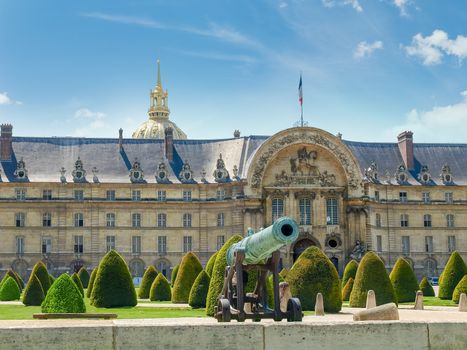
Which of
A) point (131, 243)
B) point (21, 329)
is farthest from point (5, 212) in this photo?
point (21, 329)

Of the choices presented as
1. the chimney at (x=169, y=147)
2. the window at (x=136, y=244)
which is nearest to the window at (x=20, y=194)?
the window at (x=136, y=244)

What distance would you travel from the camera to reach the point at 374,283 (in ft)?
118

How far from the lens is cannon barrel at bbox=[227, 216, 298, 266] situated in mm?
16766

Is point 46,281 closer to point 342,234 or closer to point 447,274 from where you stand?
point 447,274

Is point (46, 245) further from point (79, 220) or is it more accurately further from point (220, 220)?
point (220, 220)

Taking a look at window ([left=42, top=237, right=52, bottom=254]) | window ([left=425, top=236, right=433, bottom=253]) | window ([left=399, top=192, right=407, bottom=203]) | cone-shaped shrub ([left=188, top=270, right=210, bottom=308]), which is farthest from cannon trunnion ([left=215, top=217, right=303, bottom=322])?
window ([left=425, top=236, right=433, bottom=253])

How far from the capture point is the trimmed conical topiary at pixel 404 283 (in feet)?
137

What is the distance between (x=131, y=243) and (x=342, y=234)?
63.9 ft

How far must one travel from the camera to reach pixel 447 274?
4441cm

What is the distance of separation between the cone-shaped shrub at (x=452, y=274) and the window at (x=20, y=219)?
39.9m

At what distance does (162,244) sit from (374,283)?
37.3 m

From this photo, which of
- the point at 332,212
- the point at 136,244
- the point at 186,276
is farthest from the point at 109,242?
the point at 186,276

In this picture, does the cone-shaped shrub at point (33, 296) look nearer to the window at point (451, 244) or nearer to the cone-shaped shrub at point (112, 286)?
the cone-shaped shrub at point (112, 286)

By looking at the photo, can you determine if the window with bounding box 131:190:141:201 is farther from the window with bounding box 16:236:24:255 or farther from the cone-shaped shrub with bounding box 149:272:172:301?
the cone-shaped shrub with bounding box 149:272:172:301
